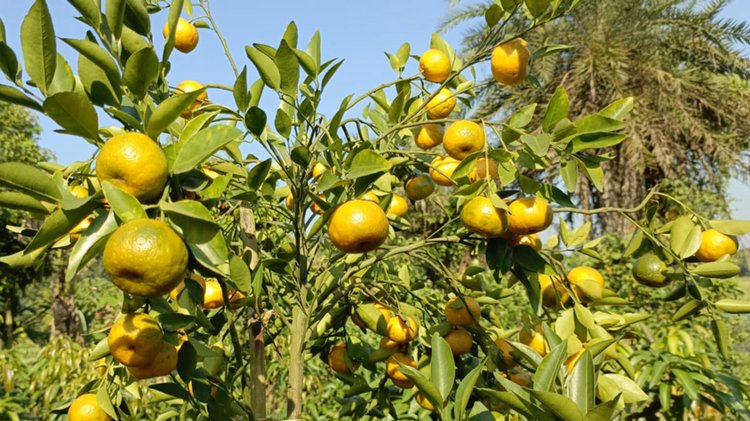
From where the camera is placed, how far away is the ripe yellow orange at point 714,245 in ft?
2.80

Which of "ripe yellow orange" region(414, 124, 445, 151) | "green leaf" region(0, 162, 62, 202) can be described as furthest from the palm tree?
"green leaf" region(0, 162, 62, 202)

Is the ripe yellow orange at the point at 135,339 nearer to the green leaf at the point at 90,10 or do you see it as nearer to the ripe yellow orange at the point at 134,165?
the ripe yellow orange at the point at 134,165

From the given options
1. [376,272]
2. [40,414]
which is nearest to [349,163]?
[376,272]

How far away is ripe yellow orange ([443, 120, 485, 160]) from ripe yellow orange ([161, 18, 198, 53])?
59 cm

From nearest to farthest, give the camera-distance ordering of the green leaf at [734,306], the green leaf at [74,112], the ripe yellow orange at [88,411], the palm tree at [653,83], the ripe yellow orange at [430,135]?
the green leaf at [74,112] < the ripe yellow orange at [88,411] < the green leaf at [734,306] < the ripe yellow orange at [430,135] < the palm tree at [653,83]

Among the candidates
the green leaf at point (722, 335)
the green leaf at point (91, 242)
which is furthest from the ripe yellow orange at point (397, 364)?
the green leaf at point (91, 242)

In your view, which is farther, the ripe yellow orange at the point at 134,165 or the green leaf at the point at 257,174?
the green leaf at the point at 257,174

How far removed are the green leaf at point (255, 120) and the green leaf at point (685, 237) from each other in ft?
2.07

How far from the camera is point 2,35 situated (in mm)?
505

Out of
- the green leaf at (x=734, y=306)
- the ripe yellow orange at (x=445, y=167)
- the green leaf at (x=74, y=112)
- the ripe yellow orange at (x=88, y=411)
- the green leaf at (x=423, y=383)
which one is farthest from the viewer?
the ripe yellow orange at (x=445, y=167)

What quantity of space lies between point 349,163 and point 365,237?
0.32 feet

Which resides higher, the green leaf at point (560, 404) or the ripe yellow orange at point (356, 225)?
the ripe yellow orange at point (356, 225)

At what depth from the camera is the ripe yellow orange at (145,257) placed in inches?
17.9

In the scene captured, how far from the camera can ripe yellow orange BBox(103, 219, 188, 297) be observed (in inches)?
17.9
